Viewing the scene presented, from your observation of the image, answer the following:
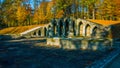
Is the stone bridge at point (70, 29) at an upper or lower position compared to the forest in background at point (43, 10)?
lower

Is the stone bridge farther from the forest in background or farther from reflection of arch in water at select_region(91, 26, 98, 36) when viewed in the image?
the forest in background

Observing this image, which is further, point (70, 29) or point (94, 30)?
point (70, 29)

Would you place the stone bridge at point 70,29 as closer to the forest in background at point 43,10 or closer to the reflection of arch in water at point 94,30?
the reflection of arch in water at point 94,30

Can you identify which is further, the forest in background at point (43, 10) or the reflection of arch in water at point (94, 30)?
the forest in background at point (43, 10)

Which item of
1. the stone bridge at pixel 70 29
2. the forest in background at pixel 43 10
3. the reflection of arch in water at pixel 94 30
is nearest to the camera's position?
the stone bridge at pixel 70 29

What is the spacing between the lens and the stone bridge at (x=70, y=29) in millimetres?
43753

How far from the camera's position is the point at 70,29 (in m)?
49.9

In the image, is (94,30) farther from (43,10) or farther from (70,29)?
(43,10)

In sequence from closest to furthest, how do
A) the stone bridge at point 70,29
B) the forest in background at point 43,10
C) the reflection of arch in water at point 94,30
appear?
1. the stone bridge at point 70,29
2. the reflection of arch in water at point 94,30
3. the forest in background at point 43,10

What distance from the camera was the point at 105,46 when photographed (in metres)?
25.7

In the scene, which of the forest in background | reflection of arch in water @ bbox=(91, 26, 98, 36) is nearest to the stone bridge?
reflection of arch in water @ bbox=(91, 26, 98, 36)

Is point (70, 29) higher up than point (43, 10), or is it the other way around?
point (43, 10)

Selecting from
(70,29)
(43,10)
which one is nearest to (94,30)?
(70,29)

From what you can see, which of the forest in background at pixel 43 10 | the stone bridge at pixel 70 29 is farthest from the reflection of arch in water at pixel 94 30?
the forest in background at pixel 43 10
